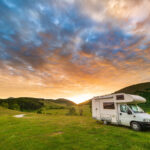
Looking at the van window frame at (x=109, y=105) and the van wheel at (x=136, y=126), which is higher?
the van window frame at (x=109, y=105)

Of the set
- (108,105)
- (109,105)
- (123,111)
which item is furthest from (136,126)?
(108,105)

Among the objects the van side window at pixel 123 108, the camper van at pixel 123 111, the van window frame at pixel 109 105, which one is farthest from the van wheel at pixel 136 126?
the van window frame at pixel 109 105

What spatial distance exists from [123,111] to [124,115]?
433 millimetres

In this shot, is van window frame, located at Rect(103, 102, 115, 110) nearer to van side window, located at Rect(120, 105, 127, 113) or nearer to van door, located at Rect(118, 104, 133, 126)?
van door, located at Rect(118, 104, 133, 126)

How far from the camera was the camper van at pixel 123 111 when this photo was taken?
395 inches

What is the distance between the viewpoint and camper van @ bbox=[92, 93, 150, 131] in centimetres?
1004

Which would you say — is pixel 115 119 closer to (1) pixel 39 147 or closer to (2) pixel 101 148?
(2) pixel 101 148

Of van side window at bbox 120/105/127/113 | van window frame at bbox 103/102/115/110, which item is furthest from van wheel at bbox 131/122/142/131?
van window frame at bbox 103/102/115/110

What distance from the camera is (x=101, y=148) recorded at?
620 centimetres

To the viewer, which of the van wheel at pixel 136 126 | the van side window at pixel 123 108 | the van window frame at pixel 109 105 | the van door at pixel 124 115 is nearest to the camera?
the van wheel at pixel 136 126

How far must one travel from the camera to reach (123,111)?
37.8ft

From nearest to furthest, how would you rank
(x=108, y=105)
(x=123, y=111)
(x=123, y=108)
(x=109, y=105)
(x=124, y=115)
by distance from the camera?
(x=124, y=115)
(x=123, y=111)
(x=123, y=108)
(x=109, y=105)
(x=108, y=105)

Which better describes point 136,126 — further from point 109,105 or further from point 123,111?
point 109,105

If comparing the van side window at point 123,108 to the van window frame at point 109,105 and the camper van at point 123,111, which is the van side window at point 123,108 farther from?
the van window frame at point 109,105
